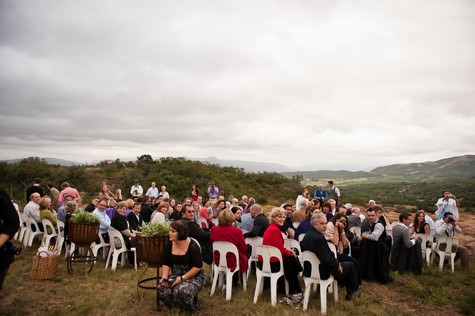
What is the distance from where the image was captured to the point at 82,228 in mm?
5707

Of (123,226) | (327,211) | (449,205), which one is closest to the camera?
(123,226)

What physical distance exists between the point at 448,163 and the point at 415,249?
129699 millimetres

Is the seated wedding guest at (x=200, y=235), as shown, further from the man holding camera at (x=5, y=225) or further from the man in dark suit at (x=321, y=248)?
the man holding camera at (x=5, y=225)

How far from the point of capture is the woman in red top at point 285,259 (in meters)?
5.03

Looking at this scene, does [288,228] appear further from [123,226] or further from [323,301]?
[123,226]

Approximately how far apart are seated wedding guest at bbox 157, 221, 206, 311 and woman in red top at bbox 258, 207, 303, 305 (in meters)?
1.22

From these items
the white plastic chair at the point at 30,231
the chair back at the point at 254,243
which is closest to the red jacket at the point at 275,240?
the chair back at the point at 254,243

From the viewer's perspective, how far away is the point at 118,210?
6.68 meters

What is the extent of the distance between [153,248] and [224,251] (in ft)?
4.04

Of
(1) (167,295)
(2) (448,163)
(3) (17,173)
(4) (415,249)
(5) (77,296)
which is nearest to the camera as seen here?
(1) (167,295)

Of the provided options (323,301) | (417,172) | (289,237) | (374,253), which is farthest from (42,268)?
(417,172)

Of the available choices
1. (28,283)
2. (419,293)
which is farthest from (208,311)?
(419,293)

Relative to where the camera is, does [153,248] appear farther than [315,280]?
No

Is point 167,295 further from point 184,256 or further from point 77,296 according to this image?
point 77,296
